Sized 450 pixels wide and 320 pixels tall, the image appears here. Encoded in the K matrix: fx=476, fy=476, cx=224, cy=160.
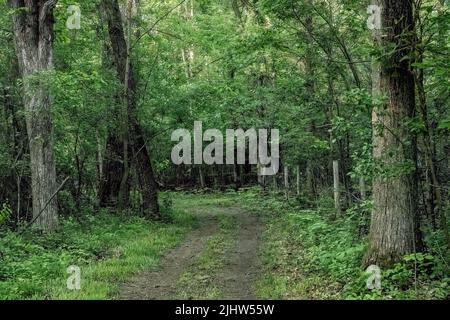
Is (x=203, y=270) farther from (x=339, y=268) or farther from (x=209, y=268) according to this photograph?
(x=339, y=268)

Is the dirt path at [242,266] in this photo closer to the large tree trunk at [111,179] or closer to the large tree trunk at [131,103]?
the large tree trunk at [131,103]

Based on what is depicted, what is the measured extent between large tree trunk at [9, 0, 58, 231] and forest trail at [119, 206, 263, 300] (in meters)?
3.60

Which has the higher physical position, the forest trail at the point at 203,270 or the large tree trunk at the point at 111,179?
the large tree trunk at the point at 111,179

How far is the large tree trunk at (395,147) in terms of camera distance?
7465 mm

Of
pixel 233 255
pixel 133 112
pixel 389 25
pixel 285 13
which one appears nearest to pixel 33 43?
pixel 133 112

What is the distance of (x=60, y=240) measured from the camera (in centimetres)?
1121

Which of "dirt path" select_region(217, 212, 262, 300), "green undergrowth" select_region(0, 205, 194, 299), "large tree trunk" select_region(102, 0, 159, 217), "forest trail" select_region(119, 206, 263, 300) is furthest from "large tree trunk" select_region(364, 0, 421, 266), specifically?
"large tree trunk" select_region(102, 0, 159, 217)

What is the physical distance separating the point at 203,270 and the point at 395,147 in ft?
15.2

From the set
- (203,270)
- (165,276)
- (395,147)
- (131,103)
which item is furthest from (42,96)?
(395,147)

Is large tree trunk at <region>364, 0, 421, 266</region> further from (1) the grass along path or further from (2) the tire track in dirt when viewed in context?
(2) the tire track in dirt

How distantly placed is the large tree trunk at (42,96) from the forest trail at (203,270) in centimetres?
360

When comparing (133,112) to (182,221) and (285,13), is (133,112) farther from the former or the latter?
(285,13)

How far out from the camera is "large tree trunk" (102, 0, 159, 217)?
1597 cm

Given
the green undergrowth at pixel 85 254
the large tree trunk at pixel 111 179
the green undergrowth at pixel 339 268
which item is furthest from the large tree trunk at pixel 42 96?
the green undergrowth at pixel 339 268
